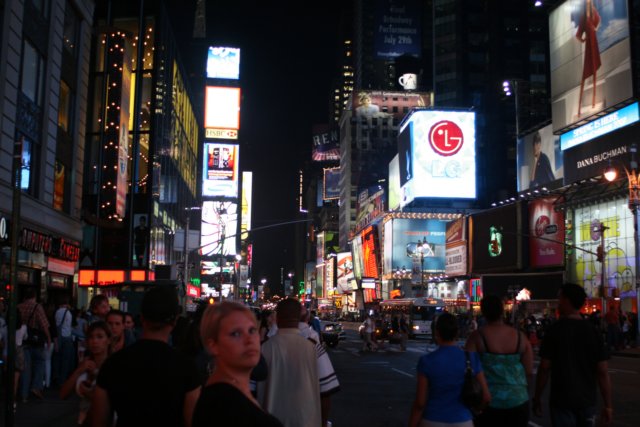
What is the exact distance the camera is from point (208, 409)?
300 cm

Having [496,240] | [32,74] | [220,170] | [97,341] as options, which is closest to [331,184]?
[220,170]

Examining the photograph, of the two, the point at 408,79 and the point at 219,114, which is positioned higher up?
the point at 408,79

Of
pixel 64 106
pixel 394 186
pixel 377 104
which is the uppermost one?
pixel 377 104

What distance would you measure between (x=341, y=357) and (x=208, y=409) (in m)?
26.6

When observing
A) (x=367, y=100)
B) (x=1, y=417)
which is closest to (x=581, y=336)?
(x=1, y=417)

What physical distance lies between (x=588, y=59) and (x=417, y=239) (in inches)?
1948

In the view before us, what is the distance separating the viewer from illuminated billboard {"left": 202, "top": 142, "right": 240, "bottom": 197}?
88250mm

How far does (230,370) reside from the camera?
321cm

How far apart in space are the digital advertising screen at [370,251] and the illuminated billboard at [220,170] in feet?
89.2

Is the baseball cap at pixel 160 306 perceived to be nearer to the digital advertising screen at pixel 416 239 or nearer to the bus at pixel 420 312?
the bus at pixel 420 312

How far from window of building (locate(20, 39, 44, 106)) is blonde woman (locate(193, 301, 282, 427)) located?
2215 centimetres

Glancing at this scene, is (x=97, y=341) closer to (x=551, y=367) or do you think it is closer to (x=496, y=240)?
(x=551, y=367)

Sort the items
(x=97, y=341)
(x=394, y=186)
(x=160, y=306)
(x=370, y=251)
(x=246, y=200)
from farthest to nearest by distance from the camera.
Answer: (x=246, y=200)
(x=370, y=251)
(x=394, y=186)
(x=97, y=341)
(x=160, y=306)

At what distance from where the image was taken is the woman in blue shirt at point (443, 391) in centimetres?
566
